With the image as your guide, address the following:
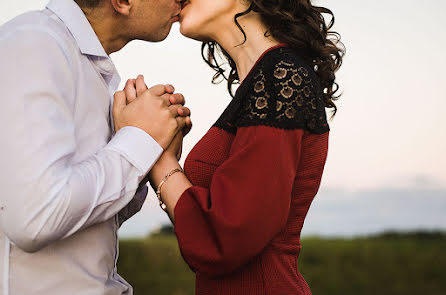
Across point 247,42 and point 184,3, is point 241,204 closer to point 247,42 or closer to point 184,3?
point 247,42

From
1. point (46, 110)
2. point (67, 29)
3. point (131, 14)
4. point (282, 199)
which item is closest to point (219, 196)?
point (282, 199)

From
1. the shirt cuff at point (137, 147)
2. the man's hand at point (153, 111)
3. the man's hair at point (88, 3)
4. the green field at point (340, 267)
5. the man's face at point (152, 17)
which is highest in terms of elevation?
the man's hair at point (88, 3)

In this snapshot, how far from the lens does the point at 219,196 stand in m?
1.87

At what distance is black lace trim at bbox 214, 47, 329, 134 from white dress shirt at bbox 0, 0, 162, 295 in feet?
1.16

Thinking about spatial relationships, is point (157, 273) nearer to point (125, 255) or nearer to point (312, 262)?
point (125, 255)

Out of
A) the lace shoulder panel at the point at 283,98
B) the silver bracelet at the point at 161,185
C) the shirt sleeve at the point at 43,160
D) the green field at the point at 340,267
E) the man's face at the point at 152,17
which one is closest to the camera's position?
the shirt sleeve at the point at 43,160

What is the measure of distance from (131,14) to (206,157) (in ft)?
2.60

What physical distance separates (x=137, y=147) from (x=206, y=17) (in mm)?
766

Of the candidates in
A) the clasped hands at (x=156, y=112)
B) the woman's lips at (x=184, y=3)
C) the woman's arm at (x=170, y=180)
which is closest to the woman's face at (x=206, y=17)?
the woman's lips at (x=184, y=3)

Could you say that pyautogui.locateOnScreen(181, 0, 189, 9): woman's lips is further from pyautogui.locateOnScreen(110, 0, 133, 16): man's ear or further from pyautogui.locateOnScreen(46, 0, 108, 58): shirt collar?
pyautogui.locateOnScreen(46, 0, 108, 58): shirt collar

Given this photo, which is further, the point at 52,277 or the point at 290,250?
the point at 290,250

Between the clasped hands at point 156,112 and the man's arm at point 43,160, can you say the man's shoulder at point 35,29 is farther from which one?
the clasped hands at point 156,112

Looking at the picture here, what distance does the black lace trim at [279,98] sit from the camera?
196 centimetres

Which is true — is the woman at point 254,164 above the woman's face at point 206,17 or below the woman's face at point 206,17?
below
